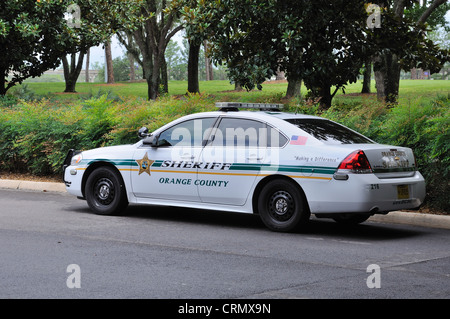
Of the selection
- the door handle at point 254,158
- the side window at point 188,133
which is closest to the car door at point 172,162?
the side window at point 188,133

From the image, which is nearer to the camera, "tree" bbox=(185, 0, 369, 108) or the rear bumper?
the rear bumper

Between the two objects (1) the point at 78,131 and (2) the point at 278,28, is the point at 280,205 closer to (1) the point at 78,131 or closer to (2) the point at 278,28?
(1) the point at 78,131

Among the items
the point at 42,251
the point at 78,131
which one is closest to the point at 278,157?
the point at 42,251

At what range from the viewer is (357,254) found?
26.6 feet

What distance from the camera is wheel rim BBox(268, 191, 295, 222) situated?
9.31 meters

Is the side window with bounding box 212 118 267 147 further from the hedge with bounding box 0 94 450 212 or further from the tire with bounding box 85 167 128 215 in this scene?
the hedge with bounding box 0 94 450 212

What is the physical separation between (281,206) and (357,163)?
3.95 ft

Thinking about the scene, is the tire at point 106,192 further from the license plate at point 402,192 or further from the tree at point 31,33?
the tree at point 31,33

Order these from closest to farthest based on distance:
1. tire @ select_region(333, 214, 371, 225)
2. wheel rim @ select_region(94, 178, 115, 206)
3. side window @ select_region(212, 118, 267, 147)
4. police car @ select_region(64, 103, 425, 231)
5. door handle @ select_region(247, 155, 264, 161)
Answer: police car @ select_region(64, 103, 425, 231) < door handle @ select_region(247, 155, 264, 161) < side window @ select_region(212, 118, 267, 147) < tire @ select_region(333, 214, 371, 225) < wheel rim @ select_region(94, 178, 115, 206)

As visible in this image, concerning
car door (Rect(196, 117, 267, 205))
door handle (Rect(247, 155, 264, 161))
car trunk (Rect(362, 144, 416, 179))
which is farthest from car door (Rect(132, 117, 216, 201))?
car trunk (Rect(362, 144, 416, 179))

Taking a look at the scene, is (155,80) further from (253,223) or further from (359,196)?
(359,196)

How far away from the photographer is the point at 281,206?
30.8 feet

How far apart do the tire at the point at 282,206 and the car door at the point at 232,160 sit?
28 centimetres
